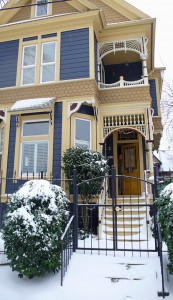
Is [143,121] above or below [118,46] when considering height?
below

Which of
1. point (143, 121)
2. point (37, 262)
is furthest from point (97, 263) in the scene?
point (143, 121)

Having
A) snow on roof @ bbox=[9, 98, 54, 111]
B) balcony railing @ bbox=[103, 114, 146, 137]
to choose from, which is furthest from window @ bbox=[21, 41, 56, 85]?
balcony railing @ bbox=[103, 114, 146, 137]

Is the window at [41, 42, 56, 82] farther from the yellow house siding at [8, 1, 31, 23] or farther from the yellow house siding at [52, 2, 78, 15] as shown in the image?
the yellow house siding at [8, 1, 31, 23]

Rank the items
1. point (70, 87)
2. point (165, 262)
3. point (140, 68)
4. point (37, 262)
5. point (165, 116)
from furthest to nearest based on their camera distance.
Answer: point (165, 116), point (140, 68), point (70, 87), point (165, 262), point (37, 262)

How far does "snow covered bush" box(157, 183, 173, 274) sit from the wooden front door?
22.9ft

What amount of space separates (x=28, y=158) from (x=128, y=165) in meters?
4.58

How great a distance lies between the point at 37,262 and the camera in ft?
16.6

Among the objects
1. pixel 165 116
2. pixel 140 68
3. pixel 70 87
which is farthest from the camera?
pixel 165 116

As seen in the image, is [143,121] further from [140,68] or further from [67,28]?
[67,28]

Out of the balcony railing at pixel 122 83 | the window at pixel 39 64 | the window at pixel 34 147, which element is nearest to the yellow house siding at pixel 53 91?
the window at pixel 39 64

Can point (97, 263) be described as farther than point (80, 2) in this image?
No

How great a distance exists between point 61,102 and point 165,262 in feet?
23.0

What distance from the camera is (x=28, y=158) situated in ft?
34.1

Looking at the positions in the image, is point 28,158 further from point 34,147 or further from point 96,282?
point 96,282
